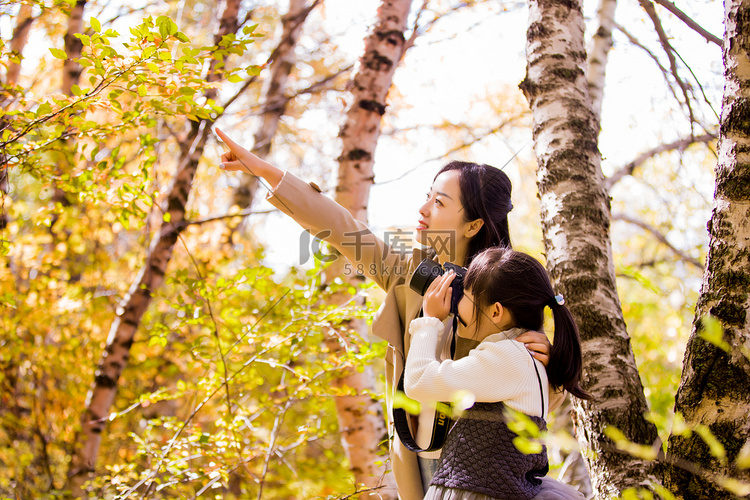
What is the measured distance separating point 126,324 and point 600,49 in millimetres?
3263

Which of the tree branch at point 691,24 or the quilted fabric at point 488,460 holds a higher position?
the tree branch at point 691,24

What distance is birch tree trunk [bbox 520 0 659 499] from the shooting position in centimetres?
150

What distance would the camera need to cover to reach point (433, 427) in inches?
56.8

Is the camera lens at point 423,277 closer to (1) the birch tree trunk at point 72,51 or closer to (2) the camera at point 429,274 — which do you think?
(2) the camera at point 429,274

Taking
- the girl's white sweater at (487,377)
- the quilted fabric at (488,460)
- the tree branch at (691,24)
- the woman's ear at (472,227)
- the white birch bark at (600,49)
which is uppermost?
the white birch bark at (600,49)

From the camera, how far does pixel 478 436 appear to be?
127 cm

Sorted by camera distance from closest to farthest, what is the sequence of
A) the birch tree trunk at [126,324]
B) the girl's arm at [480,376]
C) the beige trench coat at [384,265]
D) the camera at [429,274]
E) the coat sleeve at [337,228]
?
1. the girl's arm at [480,376]
2. the camera at [429,274]
3. the beige trench coat at [384,265]
4. the coat sleeve at [337,228]
5. the birch tree trunk at [126,324]

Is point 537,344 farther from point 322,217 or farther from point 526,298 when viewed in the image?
point 322,217

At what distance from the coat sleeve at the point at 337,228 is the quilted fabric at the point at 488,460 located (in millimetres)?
651

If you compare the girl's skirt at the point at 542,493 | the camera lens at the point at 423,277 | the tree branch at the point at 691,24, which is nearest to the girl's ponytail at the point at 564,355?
the girl's skirt at the point at 542,493

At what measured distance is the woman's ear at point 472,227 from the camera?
1830mm

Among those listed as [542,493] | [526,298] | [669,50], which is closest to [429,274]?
[526,298]

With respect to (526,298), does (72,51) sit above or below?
above

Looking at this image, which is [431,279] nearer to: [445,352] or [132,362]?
[445,352]
